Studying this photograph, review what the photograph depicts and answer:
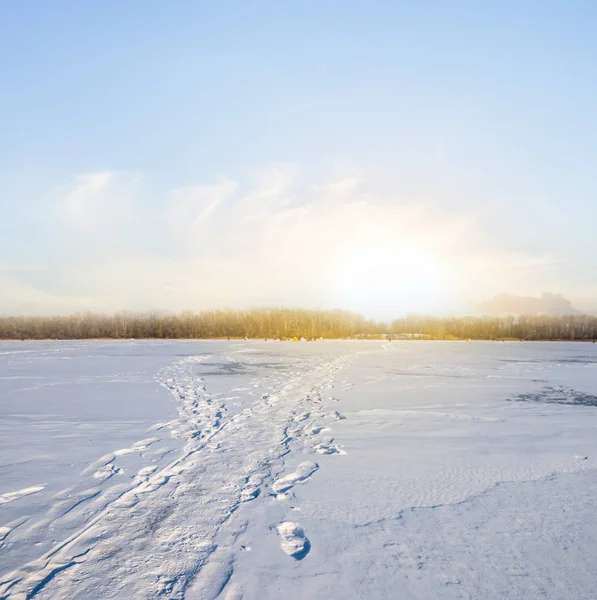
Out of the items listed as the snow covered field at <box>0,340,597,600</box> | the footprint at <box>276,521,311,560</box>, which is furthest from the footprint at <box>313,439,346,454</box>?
the footprint at <box>276,521,311,560</box>

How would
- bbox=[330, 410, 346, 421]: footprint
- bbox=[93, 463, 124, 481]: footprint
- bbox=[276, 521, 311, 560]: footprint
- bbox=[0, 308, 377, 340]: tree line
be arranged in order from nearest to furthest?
bbox=[276, 521, 311, 560]: footprint
bbox=[93, 463, 124, 481]: footprint
bbox=[330, 410, 346, 421]: footprint
bbox=[0, 308, 377, 340]: tree line

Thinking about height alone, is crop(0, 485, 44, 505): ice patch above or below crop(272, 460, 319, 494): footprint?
above

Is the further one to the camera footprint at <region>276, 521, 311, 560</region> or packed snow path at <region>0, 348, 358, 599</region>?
footprint at <region>276, 521, 311, 560</region>

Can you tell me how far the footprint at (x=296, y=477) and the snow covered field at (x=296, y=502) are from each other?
0.9 inches

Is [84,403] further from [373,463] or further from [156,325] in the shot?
[156,325]

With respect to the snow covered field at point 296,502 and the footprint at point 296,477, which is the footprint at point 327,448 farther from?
the footprint at point 296,477

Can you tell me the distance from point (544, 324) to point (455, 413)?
119480mm

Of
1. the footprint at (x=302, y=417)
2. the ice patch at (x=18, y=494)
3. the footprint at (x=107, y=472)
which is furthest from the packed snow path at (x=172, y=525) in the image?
the ice patch at (x=18, y=494)

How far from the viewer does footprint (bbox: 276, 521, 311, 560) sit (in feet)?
10.8

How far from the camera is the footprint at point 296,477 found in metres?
4.64

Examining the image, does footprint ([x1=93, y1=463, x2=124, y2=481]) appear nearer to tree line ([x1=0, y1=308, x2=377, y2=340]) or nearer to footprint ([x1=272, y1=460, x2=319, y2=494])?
footprint ([x1=272, y1=460, x2=319, y2=494])

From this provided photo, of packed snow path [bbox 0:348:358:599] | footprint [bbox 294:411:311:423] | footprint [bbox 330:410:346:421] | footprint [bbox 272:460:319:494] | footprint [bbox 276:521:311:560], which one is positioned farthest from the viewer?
footprint [bbox 330:410:346:421]

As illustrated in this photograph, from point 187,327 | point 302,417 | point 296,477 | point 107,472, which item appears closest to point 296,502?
point 296,477

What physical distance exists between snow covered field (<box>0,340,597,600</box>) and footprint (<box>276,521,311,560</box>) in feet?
0.06
